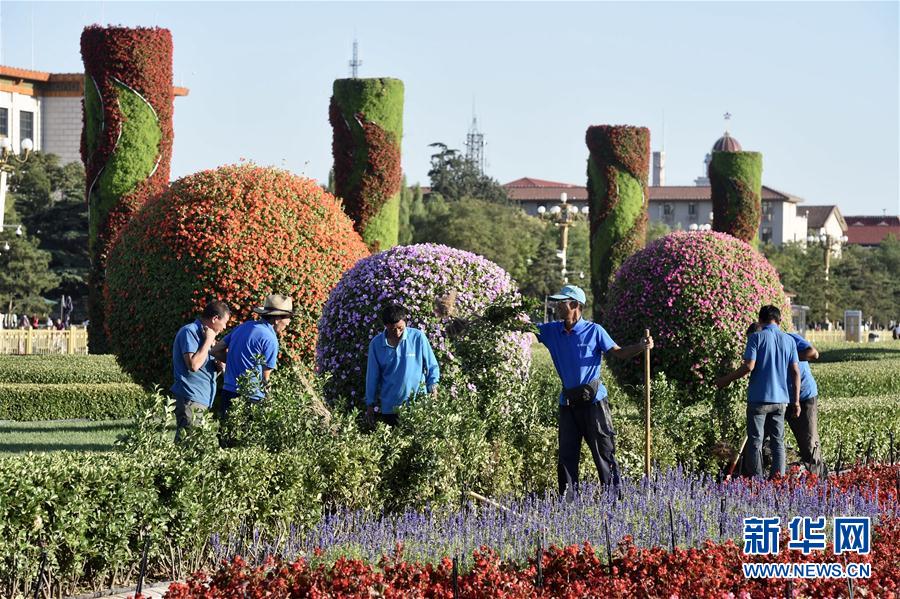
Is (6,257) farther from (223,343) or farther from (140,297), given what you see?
(223,343)

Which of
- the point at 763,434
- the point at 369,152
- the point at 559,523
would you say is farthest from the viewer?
the point at 369,152

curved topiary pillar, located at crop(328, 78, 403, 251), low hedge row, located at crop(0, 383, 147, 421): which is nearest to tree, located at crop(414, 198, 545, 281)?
curved topiary pillar, located at crop(328, 78, 403, 251)

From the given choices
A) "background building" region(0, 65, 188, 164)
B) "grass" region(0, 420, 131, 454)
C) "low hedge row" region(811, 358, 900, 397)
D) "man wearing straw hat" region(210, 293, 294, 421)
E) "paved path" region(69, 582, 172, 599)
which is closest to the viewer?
"paved path" region(69, 582, 172, 599)

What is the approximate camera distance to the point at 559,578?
18.5ft

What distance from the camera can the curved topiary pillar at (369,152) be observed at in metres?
21.8

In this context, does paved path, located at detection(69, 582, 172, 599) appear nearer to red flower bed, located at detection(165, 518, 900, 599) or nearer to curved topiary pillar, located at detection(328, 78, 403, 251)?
red flower bed, located at detection(165, 518, 900, 599)

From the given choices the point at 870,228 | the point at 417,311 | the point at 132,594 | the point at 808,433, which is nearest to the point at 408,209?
the point at 808,433

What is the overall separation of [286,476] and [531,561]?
199 centimetres

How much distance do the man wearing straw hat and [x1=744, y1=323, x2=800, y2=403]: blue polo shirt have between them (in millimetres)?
3600

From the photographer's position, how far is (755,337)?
30.6 feet

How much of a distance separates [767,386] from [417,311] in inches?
110

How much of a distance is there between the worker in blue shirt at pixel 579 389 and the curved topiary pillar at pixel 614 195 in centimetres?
2407

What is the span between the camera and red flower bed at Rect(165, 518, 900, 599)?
5.18 meters

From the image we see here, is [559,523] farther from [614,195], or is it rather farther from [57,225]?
[57,225]
